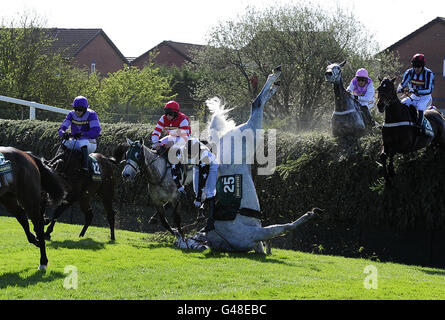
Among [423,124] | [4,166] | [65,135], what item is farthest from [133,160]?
[423,124]

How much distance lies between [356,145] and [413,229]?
6.30 ft

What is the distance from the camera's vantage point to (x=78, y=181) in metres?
11.9

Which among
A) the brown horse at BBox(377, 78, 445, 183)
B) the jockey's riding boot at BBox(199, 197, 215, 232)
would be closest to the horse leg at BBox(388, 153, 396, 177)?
the brown horse at BBox(377, 78, 445, 183)

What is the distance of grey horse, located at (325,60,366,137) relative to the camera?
12.3 metres

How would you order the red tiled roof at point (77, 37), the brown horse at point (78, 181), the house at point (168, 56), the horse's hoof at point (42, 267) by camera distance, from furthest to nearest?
1. the house at point (168, 56)
2. the red tiled roof at point (77, 37)
3. the brown horse at point (78, 181)
4. the horse's hoof at point (42, 267)

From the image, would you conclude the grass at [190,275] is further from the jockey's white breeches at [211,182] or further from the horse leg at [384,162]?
the horse leg at [384,162]

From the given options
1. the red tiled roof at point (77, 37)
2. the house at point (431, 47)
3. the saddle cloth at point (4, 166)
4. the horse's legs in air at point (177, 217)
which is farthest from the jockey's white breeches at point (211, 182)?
the red tiled roof at point (77, 37)

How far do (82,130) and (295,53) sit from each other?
2159 centimetres

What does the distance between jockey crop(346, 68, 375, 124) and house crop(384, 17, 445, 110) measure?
30624 millimetres

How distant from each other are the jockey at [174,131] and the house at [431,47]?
33.3 m

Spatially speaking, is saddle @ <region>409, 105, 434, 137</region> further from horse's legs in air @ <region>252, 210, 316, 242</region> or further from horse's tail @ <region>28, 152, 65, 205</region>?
horse's tail @ <region>28, 152, 65, 205</region>

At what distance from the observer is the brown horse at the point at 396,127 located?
10445mm

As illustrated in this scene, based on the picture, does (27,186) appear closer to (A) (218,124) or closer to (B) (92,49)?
(A) (218,124)
